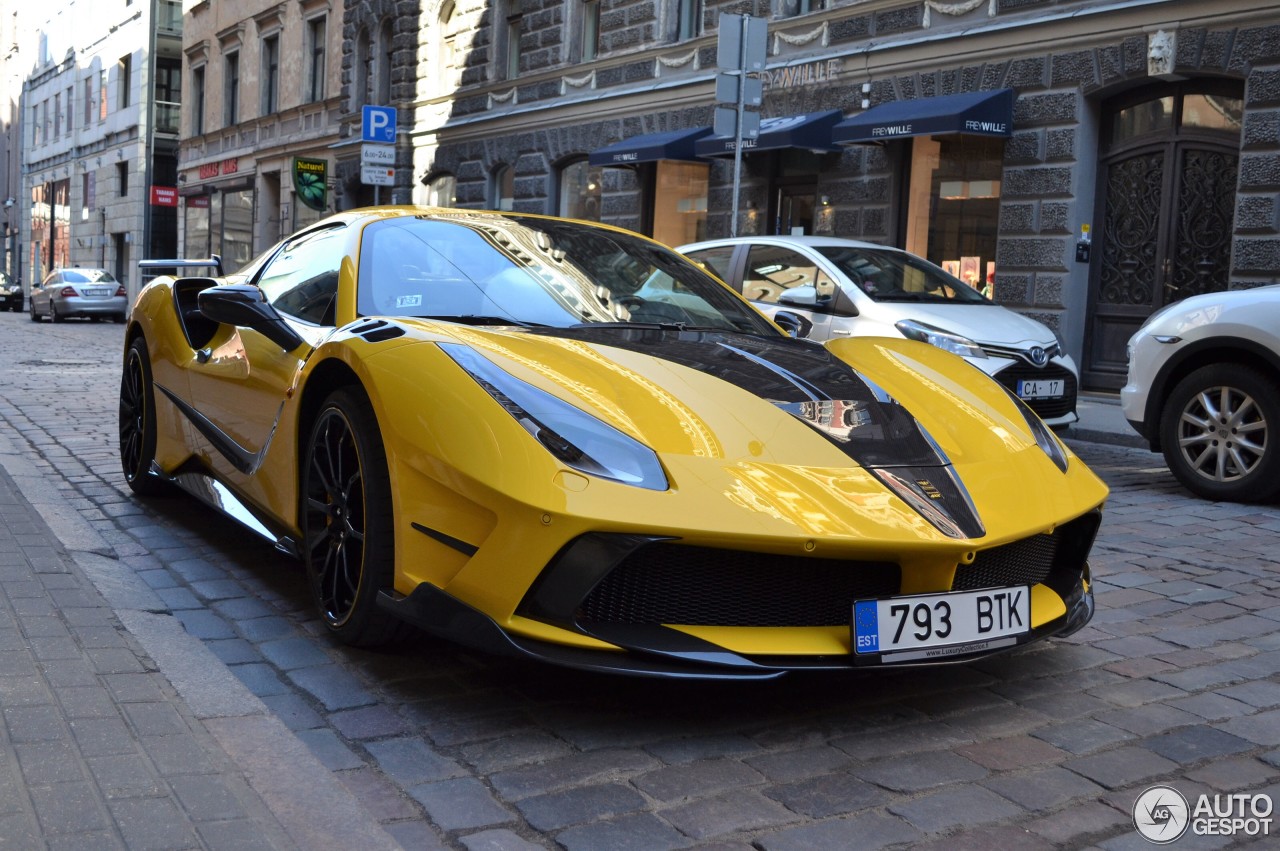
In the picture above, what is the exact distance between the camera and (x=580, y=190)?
72.3 ft

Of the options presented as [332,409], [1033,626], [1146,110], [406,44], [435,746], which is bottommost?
[435,746]

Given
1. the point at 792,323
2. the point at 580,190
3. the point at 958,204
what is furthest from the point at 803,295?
the point at 580,190

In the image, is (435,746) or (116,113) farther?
(116,113)

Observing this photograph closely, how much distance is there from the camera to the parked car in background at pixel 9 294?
1663 inches

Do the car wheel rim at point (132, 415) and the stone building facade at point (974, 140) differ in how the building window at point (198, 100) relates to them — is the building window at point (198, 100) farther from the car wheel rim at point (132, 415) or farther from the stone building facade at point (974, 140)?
the car wheel rim at point (132, 415)

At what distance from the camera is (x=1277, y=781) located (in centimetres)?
293

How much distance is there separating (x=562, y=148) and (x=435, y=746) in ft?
64.5

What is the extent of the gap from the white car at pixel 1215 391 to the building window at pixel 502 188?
1741 centimetres

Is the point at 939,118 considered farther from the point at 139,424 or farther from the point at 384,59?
the point at 384,59

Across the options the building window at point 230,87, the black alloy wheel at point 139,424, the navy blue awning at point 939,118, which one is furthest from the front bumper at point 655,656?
the building window at point 230,87

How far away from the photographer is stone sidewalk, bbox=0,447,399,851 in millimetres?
2508

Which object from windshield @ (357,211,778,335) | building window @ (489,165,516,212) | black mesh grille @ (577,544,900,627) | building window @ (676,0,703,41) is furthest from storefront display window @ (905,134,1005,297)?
black mesh grille @ (577,544,900,627)

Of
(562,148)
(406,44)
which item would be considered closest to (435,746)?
(562,148)

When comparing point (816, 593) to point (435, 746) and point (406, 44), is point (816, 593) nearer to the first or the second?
point (435, 746)
